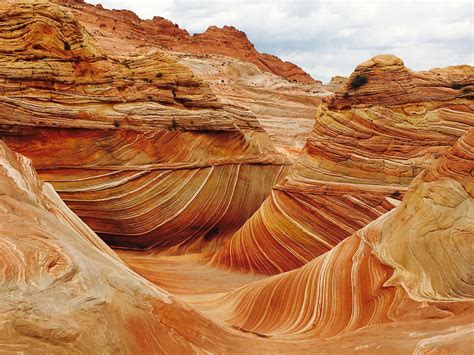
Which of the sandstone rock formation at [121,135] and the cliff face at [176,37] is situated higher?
the cliff face at [176,37]

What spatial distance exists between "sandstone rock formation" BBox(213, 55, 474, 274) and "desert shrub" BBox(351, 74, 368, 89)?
33 mm

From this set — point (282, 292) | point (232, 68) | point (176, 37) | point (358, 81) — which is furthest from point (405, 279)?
point (176, 37)

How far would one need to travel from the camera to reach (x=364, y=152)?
361 inches

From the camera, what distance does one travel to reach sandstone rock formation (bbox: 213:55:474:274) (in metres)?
8.91

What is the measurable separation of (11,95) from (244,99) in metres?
25.7

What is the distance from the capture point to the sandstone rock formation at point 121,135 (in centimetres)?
1043

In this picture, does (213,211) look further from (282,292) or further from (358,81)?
(282,292)

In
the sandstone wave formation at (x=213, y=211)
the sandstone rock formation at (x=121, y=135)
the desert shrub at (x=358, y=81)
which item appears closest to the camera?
the sandstone wave formation at (x=213, y=211)

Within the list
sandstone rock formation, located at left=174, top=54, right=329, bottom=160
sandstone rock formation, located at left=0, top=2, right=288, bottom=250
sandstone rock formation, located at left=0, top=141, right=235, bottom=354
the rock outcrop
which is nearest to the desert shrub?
sandstone rock formation, located at left=0, top=2, right=288, bottom=250

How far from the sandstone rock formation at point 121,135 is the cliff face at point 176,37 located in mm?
38966

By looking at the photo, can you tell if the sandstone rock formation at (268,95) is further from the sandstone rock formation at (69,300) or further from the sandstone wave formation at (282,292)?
the sandstone rock formation at (69,300)

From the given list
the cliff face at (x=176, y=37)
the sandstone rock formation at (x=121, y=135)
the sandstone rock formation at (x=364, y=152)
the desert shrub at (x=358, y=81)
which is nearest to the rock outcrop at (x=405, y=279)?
the sandstone rock formation at (x=364, y=152)

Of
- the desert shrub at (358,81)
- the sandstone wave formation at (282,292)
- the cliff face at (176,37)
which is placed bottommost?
the sandstone wave formation at (282,292)

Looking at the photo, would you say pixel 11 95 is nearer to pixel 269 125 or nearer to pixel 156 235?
pixel 156 235
